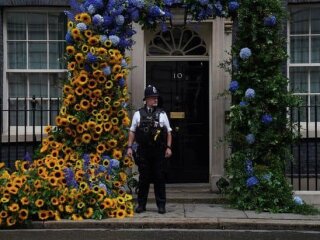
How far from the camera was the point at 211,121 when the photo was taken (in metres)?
11.1

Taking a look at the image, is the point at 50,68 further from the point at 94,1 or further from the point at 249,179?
the point at 249,179

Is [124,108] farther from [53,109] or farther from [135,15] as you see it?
[53,109]

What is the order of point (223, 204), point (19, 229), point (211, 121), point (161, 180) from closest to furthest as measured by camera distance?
A: 1. point (19, 229)
2. point (161, 180)
3. point (223, 204)
4. point (211, 121)

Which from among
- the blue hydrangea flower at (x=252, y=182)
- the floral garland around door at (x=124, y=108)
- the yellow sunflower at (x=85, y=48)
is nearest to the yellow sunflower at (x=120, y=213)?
the floral garland around door at (x=124, y=108)

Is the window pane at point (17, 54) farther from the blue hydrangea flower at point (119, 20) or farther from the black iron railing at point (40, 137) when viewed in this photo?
the blue hydrangea flower at point (119, 20)

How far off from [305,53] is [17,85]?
5.44 m

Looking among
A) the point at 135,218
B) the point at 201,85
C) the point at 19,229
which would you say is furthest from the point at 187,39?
the point at 19,229

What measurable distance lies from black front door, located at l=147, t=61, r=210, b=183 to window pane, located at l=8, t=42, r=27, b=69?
2325 millimetres

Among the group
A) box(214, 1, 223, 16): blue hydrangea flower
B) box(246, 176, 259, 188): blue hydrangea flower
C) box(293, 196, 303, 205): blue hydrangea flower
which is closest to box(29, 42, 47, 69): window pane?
box(214, 1, 223, 16): blue hydrangea flower

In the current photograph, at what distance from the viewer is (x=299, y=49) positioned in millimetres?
11844

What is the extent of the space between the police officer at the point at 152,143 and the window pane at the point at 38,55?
324 cm

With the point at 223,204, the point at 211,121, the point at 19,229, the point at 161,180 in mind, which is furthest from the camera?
the point at 211,121

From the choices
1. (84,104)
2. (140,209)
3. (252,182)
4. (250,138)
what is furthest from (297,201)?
(84,104)

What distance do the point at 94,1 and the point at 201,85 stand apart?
9.78 ft
